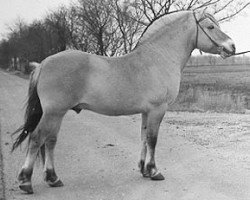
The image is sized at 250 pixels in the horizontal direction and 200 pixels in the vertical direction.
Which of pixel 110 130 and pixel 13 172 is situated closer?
pixel 13 172

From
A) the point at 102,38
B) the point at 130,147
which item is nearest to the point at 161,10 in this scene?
the point at 102,38

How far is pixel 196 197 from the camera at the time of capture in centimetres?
505

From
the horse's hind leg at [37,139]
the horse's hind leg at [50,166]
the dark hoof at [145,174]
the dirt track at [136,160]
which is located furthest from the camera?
the dark hoof at [145,174]

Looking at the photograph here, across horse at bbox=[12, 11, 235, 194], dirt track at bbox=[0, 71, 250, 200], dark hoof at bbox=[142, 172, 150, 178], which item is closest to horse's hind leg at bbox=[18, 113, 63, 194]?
horse at bbox=[12, 11, 235, 194]

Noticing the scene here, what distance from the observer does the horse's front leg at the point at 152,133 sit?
5668 mm

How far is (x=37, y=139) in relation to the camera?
525 cm

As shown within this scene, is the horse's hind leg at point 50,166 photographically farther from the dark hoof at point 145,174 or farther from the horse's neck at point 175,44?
the horse's neck at point 175,44

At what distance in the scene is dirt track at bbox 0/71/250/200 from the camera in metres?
5.30

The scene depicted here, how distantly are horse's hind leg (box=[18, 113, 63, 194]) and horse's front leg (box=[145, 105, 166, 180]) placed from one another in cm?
120

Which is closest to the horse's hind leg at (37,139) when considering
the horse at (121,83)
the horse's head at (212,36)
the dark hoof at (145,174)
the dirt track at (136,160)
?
the horse at (121,83)

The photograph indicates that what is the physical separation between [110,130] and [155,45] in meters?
4.42

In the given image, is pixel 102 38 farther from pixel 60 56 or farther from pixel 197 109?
pixel 60 56

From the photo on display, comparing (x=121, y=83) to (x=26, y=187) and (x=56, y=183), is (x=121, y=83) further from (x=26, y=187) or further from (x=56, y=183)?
(x=26, y=187)

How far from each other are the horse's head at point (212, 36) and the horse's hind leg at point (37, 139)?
88.8 inches
